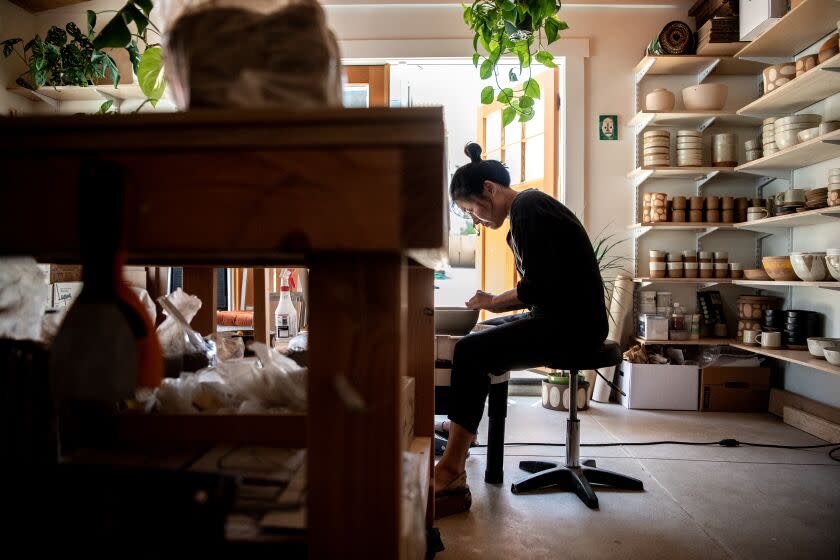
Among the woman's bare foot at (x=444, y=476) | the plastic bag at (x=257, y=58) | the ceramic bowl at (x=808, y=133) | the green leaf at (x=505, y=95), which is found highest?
the green leaf at (x=505, y=95)

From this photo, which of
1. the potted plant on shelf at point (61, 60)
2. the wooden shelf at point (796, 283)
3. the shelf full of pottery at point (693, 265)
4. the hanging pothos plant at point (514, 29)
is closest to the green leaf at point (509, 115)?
the hanging pothos plant at point (514, 29)

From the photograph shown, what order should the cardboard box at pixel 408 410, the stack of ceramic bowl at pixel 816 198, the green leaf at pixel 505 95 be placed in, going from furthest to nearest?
the green leaf at pixel 505 95
the stack of ceramic bowl at pixel 816 198
the cardboard box at pixel 408 410

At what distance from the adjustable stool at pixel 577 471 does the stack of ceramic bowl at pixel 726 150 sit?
2113 millimetres

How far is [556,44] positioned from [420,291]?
117 inches

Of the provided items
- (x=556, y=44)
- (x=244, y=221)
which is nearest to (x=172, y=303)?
(x=244, y=221)

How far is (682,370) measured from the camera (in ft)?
10.6

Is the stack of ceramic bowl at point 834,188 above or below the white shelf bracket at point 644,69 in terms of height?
below

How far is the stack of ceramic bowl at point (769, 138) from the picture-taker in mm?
2949

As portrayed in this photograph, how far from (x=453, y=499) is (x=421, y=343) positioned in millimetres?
695

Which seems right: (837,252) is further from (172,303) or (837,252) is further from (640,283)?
(172,303)

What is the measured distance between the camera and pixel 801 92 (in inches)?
110

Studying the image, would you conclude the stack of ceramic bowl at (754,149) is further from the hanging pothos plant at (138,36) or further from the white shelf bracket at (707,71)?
the hanging pothos plant at (138,36)

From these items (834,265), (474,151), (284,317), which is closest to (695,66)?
(834,265)

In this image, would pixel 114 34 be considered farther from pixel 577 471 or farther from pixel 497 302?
pixel 577 471
